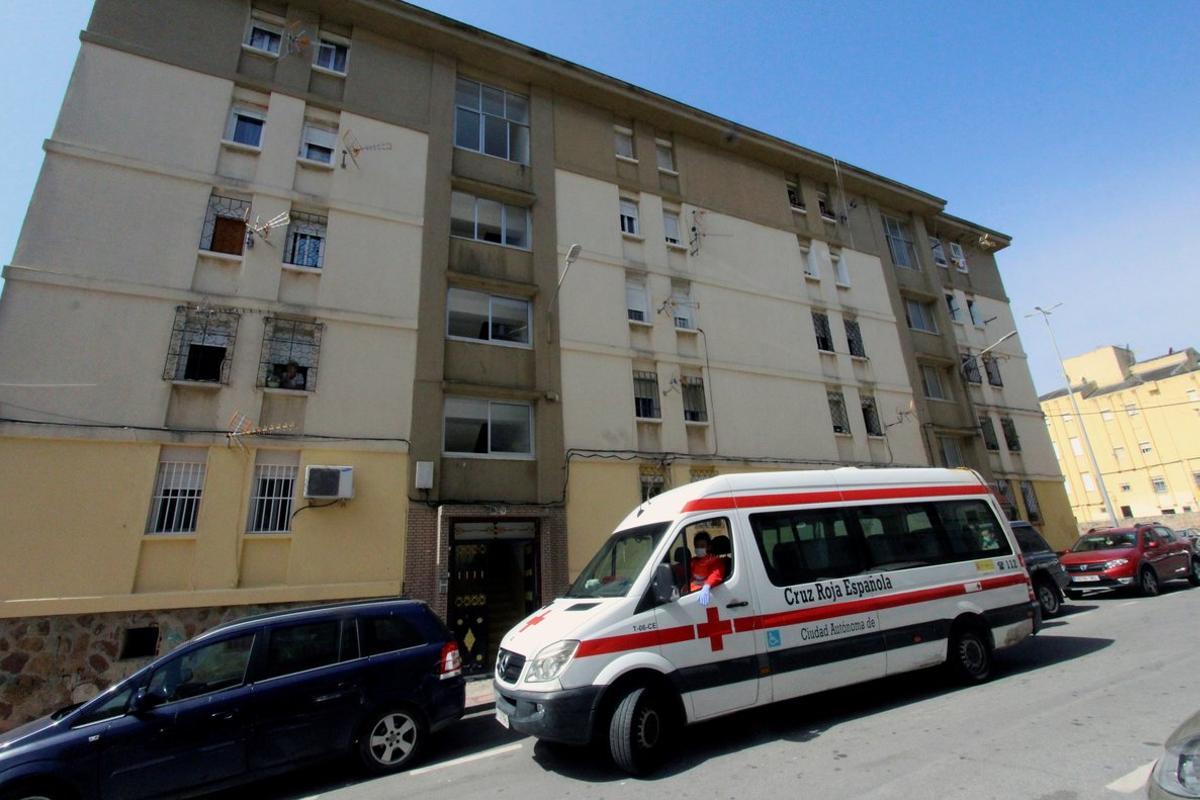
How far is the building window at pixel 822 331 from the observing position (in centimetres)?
1878

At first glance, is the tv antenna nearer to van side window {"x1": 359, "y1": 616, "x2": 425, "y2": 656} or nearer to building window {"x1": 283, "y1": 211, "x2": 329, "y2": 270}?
building window {"x1": 283, "y1": 211, "x2": 329, "y2": 270}

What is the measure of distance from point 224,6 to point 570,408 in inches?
493

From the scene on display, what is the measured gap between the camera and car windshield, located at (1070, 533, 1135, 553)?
13.8 m

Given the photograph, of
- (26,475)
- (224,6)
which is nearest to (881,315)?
(224,6)

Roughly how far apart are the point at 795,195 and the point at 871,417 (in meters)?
8.83

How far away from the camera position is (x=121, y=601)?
9.00m

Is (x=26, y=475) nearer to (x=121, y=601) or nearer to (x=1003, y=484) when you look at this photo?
(x=121, y=601)

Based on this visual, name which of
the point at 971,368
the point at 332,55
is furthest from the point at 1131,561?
the point at 332,55

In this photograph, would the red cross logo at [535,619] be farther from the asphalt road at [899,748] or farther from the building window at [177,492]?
the building window at [177,492]

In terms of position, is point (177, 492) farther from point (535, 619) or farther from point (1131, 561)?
point (1131, 561)

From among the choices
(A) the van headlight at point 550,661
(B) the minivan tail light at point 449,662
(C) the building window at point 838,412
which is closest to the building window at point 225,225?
(B) the minivan tail light at point 449,662

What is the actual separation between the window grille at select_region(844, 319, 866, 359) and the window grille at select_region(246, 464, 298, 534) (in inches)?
683

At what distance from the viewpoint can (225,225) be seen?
11672mm

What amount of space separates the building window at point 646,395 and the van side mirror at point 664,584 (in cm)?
933
